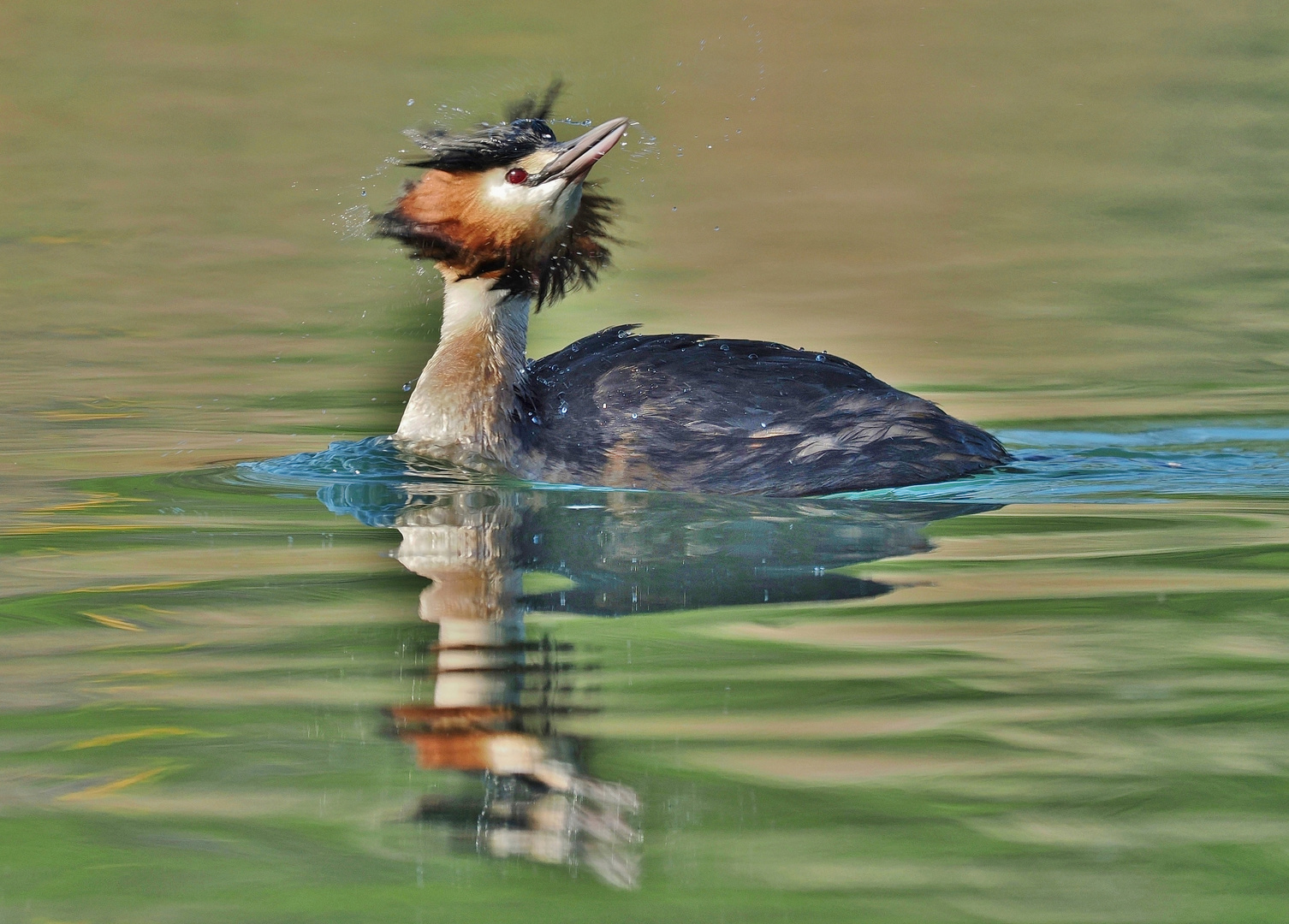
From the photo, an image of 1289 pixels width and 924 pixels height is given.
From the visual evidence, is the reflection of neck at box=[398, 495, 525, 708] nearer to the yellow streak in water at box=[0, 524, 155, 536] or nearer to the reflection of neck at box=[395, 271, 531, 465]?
the reflection of neck at box=[395, 271, 531, 465]

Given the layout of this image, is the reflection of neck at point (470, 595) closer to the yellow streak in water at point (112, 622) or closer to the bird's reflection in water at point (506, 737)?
the bird's reflection in water at point (506, 737)

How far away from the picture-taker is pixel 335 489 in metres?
7.01

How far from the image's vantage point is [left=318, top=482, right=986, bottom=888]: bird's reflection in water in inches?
135

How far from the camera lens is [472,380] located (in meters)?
7.39

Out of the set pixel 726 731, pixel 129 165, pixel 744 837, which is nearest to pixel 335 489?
pixel 726 731

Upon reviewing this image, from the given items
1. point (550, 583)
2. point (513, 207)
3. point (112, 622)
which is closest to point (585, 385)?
point (513, 207)

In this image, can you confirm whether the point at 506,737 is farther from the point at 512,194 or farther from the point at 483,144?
the point at 483,144

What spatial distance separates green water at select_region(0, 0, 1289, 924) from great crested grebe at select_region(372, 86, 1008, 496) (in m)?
0.19

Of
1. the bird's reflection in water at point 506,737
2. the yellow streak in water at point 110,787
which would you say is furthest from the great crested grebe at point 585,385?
the yellow streak in water at point 110,787

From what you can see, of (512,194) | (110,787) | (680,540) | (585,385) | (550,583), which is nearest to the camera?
(110,787)

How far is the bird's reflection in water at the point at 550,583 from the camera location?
344 centimetres

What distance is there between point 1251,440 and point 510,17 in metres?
12.5

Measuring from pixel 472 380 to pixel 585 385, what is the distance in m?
0.54

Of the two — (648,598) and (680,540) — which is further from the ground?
(680,540)
